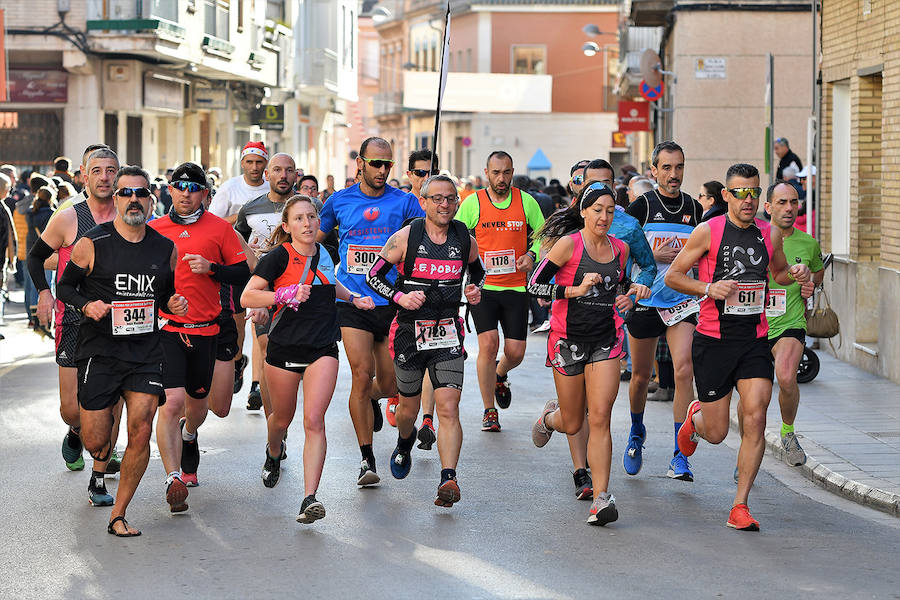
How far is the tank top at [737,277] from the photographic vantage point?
8.44m

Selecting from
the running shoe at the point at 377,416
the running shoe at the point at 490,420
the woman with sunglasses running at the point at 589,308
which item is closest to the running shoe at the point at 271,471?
the running shoe at the point at 377,416

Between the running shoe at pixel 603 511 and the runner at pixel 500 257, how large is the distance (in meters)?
3.14

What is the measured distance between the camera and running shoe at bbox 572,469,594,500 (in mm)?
8930

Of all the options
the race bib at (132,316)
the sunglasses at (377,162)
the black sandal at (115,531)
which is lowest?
the black sandal at (115,531)

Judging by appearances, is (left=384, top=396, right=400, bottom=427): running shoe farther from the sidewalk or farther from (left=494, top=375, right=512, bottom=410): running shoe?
the sidewalk

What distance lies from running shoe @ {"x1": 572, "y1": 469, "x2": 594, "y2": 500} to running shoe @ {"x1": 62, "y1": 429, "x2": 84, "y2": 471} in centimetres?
314

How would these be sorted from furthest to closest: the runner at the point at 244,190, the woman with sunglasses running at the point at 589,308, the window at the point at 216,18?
the window at the point at 216,18, the runner at the point at 244,190, the woman with sunglasses running at the point at 589,308

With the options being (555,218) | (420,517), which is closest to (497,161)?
(555,218)

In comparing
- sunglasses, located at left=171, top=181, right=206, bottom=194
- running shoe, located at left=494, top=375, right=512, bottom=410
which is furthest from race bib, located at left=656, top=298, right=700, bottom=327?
sunglasses, located at left=171, top=181, right=206, bottom=194

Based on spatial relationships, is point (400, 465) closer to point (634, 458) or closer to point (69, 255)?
point (634, 458)

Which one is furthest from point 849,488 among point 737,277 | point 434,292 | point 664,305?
point 434,292

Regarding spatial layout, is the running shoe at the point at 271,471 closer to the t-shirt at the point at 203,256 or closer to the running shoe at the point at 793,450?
the t-shirt at the point at 203,256

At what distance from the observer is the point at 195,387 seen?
8984 mm

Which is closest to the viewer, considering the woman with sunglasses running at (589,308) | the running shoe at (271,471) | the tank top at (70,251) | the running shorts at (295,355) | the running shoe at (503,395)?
the running shorts at (295,355)
